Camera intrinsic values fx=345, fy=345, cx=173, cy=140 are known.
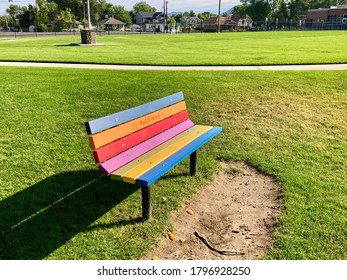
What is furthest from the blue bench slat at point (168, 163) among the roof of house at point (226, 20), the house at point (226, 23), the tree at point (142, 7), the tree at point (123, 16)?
the tree at point (142, 7)

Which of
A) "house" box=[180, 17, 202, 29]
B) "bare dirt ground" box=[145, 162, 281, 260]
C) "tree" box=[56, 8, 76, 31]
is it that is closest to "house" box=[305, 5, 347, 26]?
"house" box=[180, 17, 202, 29]

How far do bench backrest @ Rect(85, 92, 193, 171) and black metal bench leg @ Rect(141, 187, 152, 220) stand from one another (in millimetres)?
352

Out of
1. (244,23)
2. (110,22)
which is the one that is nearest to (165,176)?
(110,22)

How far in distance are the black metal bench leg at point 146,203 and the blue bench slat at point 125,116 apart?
0.67m

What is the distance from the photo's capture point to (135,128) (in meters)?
3.58

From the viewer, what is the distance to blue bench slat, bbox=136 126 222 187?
2854 mm

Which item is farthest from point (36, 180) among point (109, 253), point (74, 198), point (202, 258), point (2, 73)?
point (2, 73)

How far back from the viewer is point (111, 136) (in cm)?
320

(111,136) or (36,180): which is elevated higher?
(111,136)

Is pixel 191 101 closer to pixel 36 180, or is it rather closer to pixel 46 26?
pixel 36 180

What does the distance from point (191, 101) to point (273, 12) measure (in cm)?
10710

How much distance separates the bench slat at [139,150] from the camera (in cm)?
306

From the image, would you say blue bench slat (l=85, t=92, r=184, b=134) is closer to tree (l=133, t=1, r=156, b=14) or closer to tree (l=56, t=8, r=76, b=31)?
tree (l=56, t=8, r=76, b=31)

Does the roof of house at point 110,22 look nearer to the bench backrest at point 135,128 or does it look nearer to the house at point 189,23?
the house at point 189,23
